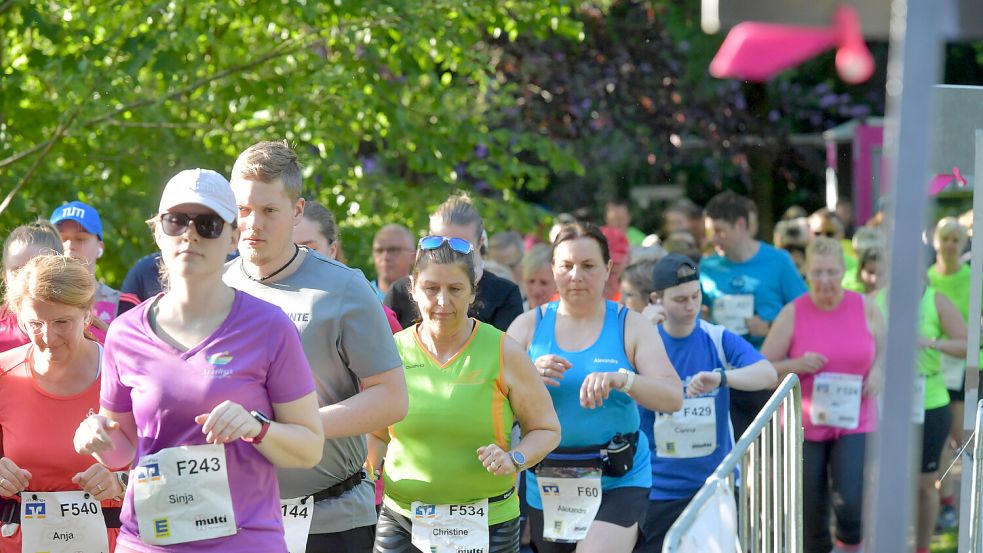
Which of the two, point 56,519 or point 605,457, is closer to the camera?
point 56,519

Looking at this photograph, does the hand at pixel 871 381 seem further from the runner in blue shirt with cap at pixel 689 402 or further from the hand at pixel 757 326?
the runner in blue shirt with cap at pixel 689 402

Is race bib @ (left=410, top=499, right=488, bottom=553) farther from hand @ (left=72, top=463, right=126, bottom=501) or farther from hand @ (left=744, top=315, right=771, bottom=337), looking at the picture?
hand @ (left=744, top=315, right=771, bottom=337)

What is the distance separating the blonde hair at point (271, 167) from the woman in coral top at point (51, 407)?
0.84m

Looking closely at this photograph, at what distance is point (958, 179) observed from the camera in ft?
21.1

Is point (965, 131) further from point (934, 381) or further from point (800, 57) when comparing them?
point (800, 57)

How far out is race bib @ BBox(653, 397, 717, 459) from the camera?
641 centimetres

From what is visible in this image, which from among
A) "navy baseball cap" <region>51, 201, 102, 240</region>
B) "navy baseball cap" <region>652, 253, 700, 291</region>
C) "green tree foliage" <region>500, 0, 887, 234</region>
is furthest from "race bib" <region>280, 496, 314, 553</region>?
"green tree foliage" <region>500, 0, 887, 234</region>

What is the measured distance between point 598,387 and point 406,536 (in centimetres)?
92

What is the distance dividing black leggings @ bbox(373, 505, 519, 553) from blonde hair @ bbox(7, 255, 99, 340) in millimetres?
1371

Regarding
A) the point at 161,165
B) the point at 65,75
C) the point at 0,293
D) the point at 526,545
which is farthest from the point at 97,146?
the point at 526,545

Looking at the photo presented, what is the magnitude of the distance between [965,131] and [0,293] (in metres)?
4.92

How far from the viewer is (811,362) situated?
302 inches

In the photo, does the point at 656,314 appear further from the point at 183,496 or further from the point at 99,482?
the point at 183,496

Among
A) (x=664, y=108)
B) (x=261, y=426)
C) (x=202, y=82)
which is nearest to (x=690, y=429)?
(x=261, y=426)
